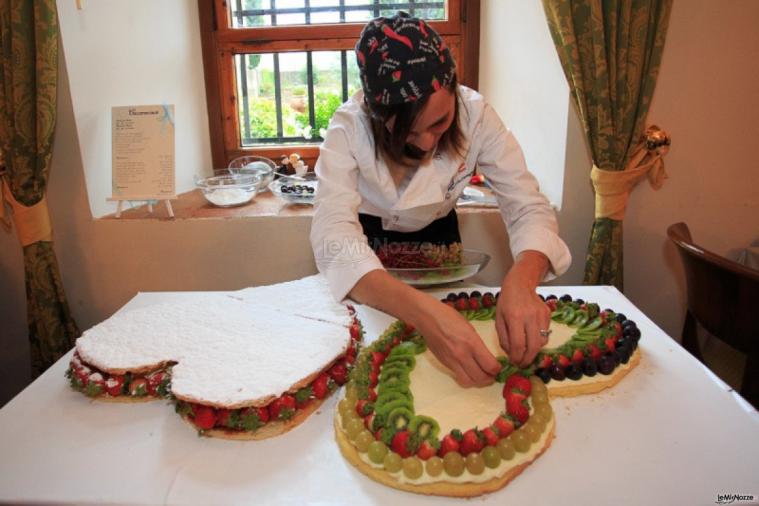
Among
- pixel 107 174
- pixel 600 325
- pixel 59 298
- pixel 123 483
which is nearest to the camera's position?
pixel 123 483

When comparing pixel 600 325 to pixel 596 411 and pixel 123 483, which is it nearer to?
pixel 596 411

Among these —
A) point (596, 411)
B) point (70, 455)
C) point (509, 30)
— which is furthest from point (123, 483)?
point (509, 30)

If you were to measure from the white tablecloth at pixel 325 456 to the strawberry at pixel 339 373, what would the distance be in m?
0.05

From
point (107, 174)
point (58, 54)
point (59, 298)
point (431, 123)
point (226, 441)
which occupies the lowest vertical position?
point (59, 298)

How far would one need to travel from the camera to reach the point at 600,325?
44.9 inches

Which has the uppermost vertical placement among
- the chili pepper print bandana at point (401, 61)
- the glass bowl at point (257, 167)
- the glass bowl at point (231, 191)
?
the chili pepper print bandana at point (401, 61)

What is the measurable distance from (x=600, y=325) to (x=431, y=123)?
579 millimetres

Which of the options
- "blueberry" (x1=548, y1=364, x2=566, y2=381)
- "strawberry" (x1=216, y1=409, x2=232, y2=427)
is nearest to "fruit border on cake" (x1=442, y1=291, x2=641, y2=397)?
"blueberry" (x1=548, y1=364, x2=566, y2=381)

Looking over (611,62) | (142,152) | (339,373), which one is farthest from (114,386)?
(611,62)

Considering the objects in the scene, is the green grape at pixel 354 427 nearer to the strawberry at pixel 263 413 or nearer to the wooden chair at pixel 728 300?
the strawberry at pixel 263 413

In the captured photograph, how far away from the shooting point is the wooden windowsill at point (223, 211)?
2.00 metres

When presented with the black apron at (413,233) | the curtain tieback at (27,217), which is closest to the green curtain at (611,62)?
the black apron at (413,233)

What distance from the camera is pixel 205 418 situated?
33.9 inches

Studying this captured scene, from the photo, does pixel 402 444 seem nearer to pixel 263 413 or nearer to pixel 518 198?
pixel 263 413
